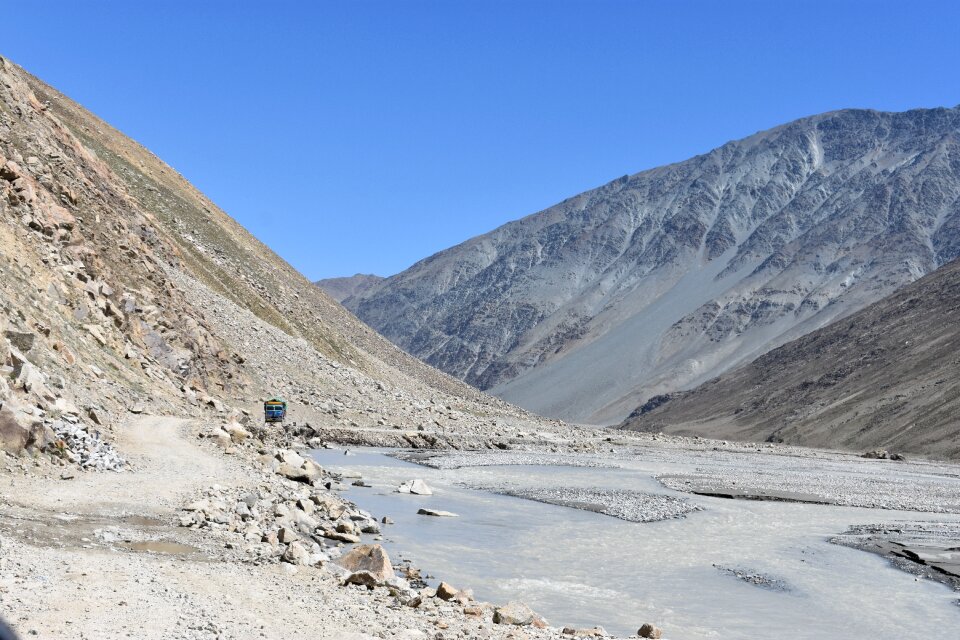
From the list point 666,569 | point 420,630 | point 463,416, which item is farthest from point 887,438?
point 420,630

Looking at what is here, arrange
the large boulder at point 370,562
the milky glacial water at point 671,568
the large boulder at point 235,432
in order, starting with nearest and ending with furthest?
the large boulder at point 370,562, the milky glacial water at point 671,568, the large boulder at point 235,432

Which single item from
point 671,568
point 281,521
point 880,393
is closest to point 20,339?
point 281,521

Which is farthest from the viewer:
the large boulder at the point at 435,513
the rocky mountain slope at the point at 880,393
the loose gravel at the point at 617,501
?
the rocky mountain slope at the point at 880,393

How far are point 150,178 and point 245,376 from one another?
1591 inches

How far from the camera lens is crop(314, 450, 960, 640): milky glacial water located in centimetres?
1895

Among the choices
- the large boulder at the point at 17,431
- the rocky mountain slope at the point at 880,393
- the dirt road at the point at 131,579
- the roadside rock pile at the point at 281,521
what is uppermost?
the rocky mountain slope at the point at 880,393

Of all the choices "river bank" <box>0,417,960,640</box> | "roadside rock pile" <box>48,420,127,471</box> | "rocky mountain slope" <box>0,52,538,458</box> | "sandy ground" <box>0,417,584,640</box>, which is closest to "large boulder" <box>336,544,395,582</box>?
"river bank" <box>0,417,960,640</box>

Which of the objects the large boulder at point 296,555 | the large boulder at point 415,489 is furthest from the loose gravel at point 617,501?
the large boulder at point 296,555

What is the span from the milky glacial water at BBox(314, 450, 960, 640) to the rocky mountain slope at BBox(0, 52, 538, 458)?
1032cm

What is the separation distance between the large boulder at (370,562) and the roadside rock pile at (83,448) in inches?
312

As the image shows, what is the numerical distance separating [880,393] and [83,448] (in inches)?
5944

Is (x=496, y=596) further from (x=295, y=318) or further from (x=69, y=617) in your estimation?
(x=295, y=318)

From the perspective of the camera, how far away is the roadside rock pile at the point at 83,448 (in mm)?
21188

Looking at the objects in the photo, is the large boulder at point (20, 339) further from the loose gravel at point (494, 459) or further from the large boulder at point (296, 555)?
the loose gravel at point (494, 459)
